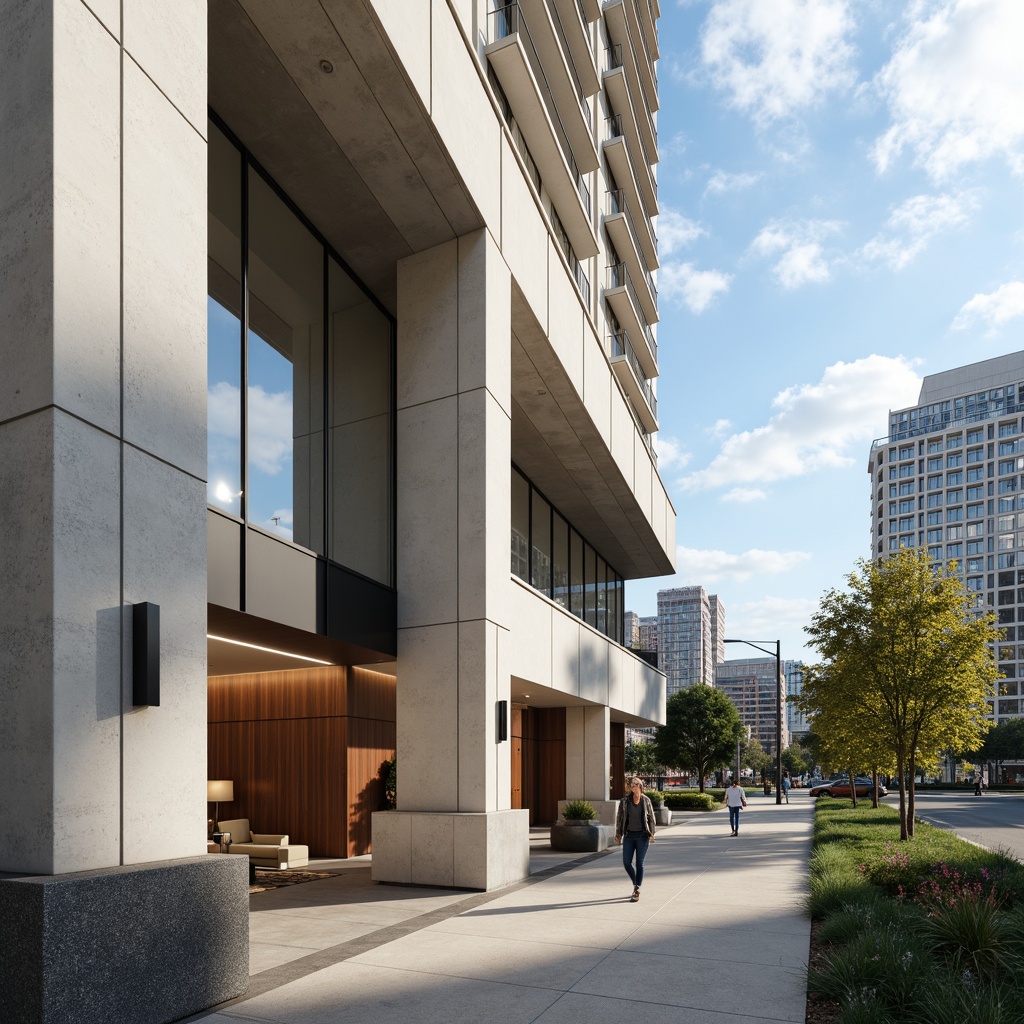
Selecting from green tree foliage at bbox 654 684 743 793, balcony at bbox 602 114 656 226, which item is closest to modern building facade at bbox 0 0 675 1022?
balcony at bbox 602 114 656 226

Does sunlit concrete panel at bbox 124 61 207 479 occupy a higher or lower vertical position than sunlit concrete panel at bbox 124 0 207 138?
lower

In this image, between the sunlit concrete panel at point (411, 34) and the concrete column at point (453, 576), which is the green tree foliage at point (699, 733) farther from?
the sunlit concrete panel at point (411, 34)

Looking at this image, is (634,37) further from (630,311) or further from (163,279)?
(163,279)

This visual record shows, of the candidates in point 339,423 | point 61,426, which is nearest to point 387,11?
point 339,423

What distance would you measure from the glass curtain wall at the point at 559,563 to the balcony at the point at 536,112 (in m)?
6.80

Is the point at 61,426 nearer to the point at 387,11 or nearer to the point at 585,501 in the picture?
the point at 387,11

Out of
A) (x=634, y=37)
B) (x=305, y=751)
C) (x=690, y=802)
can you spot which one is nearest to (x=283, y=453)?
(x=305, y=751)

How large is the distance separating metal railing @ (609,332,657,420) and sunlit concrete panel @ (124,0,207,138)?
23550 millimetres

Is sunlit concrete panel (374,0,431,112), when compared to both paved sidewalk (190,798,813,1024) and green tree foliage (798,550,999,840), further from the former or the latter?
green tree foliage (798,550,999,840)

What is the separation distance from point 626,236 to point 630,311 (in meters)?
2.54

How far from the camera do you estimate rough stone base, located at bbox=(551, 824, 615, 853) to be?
20.4m

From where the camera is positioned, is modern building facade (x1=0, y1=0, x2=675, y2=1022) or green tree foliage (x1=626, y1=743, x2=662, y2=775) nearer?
modern building facade (x1=0, y1=0, x2=675, y2=1022)

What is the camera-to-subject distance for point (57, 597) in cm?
639

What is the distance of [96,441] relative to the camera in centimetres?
690
